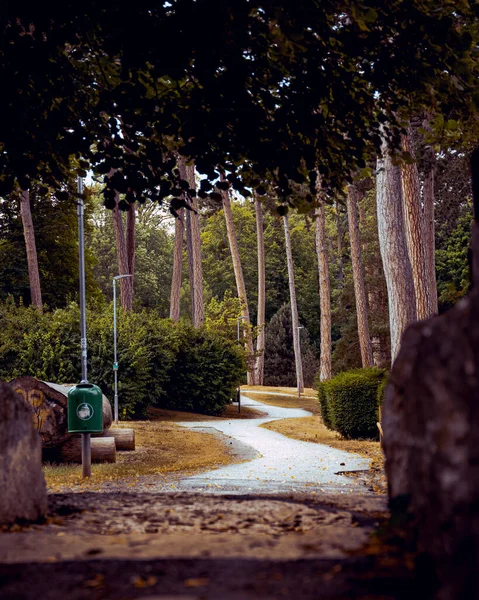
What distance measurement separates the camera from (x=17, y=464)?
530 centimetres

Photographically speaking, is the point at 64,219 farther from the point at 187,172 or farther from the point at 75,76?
the point at 75,76

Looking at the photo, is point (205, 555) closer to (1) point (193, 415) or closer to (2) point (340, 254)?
(1) point (193, 415)

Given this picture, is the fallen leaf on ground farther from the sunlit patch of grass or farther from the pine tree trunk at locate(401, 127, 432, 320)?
the sunlit patch of grass

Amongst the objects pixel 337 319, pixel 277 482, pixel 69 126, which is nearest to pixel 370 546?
pixel 69 126

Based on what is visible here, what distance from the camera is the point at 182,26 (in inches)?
293

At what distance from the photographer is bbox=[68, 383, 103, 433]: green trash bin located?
589 inches

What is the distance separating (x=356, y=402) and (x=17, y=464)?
19899mm

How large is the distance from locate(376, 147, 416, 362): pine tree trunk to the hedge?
14.9m

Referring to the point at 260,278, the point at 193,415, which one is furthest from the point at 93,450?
the point at 260,278

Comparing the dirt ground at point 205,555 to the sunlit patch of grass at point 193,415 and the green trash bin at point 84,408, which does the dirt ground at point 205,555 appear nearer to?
the green trash bin at point 84,408

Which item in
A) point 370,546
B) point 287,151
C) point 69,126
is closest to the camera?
point 370,546

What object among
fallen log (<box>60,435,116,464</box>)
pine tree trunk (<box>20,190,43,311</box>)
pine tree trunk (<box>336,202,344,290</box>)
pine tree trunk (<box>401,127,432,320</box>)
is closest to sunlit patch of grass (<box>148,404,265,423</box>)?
pine tree trunk (<box>20,190,43,311</box>)

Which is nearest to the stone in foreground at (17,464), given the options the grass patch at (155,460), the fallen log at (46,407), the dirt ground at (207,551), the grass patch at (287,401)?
the dirt ground at (207,551)

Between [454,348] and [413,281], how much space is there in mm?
18930
